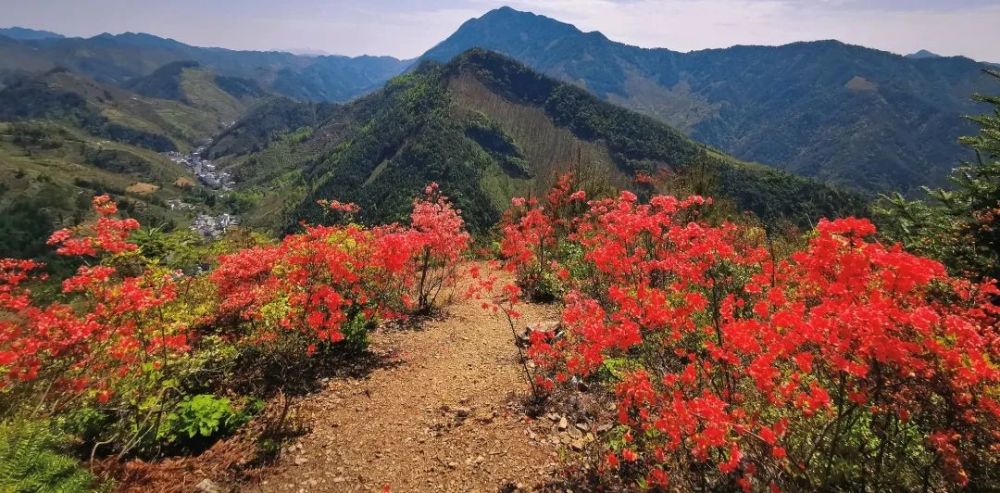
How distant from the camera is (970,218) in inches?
328

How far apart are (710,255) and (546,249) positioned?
33.0 ft

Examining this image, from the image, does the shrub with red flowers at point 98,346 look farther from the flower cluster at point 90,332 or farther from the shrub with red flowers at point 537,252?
the shrub with red flowers at point 537,252

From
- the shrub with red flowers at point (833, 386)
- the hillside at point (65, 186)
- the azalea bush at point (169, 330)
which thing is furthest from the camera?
the hillside at point (65, 186)

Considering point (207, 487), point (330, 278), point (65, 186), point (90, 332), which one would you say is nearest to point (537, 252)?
point (330, 278)

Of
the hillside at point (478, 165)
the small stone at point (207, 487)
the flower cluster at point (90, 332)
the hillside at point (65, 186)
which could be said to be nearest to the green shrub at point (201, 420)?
the flower cluster at point (90, 332)

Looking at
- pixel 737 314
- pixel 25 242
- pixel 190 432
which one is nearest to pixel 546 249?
pixel 737 314

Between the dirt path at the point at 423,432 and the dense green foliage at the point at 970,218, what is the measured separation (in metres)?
7.55

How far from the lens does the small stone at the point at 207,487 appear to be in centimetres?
574

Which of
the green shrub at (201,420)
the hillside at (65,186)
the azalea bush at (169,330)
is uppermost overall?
the azalea bush at (169,330)

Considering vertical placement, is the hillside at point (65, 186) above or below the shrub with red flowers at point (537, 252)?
below

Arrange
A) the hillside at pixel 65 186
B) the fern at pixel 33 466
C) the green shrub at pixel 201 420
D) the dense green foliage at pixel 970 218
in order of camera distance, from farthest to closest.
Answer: the hillside at pixel 65 186 < the dense green foliage at pixel 970 218 < the green shrub at pixel 201 420 < the fern at pixel 33 466

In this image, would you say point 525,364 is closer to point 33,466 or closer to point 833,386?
point 833,386

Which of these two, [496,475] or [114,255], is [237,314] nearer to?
[114,255]

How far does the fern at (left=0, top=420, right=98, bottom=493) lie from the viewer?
426cm
